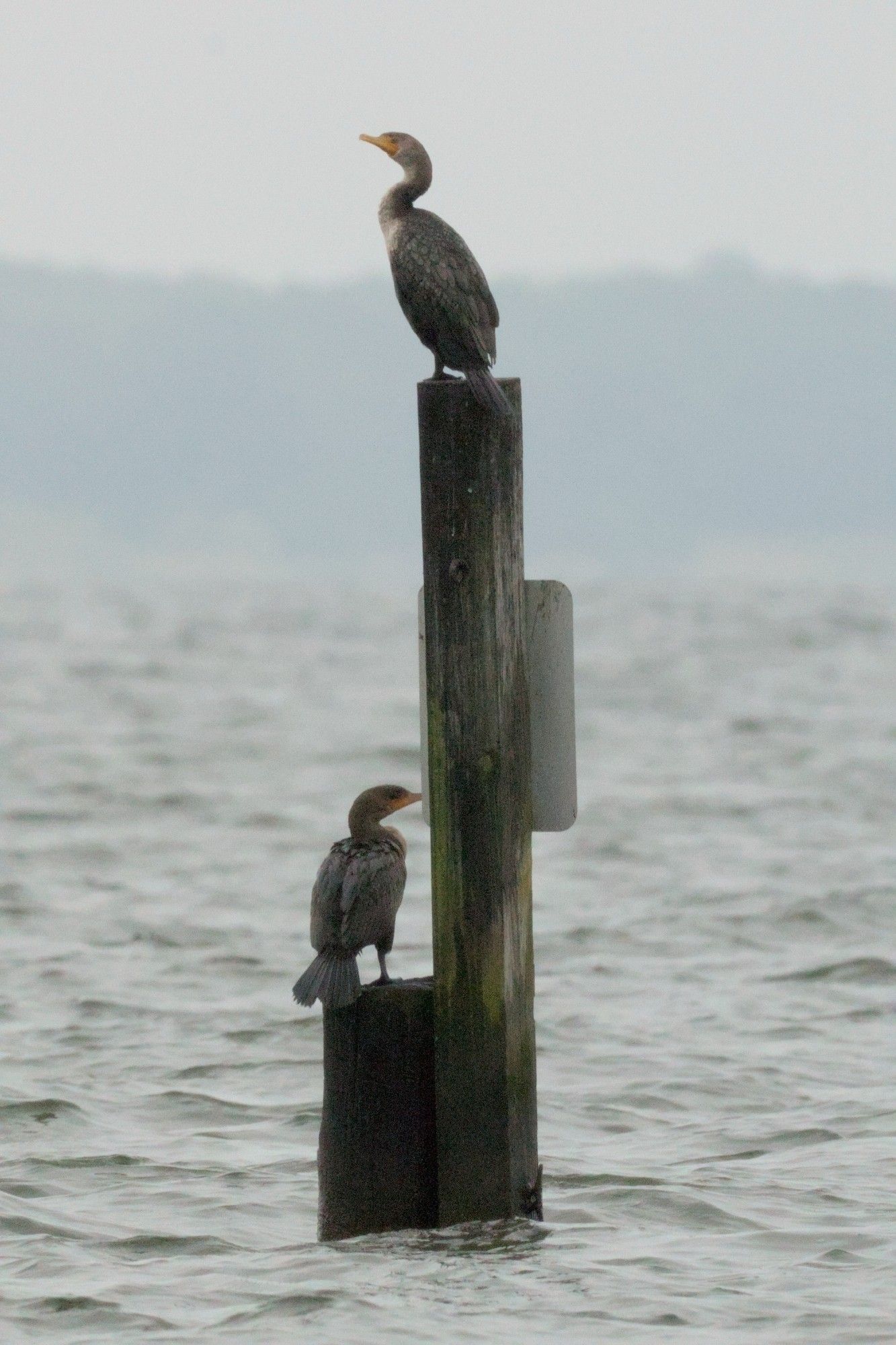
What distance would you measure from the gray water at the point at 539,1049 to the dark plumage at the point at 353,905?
0.74 metres

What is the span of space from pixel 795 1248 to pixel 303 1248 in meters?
1.46

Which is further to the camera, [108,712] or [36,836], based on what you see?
[108,712]

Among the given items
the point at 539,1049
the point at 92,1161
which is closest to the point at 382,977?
the point at 92,1161

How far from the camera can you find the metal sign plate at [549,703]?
6410 millimetres

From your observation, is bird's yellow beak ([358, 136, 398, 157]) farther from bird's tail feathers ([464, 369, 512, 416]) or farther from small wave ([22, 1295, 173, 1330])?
small wave ([22, 1295, 173, 1330])

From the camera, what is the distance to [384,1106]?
642 centimetres

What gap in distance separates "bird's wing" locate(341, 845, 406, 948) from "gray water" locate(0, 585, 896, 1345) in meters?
0.86

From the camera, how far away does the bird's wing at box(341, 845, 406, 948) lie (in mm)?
6609

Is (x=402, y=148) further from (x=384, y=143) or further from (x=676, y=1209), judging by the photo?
(x=676, y=1209)

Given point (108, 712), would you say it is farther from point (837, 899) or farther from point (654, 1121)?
point (654, 1121)

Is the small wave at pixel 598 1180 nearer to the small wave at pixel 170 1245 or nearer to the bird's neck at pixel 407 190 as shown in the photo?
the small wave at pixel 170 1245

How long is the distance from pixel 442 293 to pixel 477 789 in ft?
4.64

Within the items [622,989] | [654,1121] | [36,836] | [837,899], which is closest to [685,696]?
[36,836]

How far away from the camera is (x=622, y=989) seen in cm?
1127
